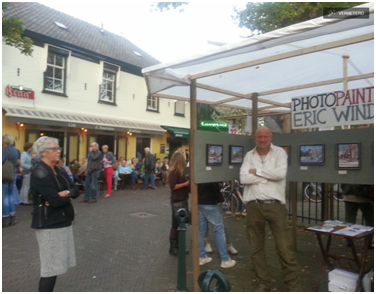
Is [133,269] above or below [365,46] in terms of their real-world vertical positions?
below

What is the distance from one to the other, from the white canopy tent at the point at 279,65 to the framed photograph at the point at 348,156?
112 cm

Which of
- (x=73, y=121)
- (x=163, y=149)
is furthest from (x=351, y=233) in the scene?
(x=163, y=149)

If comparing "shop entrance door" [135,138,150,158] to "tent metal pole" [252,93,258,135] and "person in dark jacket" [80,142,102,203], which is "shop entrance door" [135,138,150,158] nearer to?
"person in dark jacket" [80,142,102,203]

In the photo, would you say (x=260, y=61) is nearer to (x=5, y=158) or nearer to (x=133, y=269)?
(x=133, y=269)

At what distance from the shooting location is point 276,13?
966cm

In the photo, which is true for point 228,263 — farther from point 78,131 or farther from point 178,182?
point 78,131

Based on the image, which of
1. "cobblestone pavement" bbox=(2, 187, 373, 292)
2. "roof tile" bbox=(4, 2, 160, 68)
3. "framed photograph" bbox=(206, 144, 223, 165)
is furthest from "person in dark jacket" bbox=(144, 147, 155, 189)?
"framed photograph" bbox=(206, 144, 223, 165)

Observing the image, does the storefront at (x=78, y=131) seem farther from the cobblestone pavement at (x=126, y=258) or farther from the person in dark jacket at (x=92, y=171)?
the cobblestone pavement at (x=126, y=258)

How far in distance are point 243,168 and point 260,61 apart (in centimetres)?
123

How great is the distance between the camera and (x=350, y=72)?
4.94 metres

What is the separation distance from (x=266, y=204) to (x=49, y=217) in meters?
2.27

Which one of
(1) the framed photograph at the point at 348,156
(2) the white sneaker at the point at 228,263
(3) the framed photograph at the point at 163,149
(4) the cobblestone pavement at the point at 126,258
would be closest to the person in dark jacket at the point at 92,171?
(4) the cobblestone pavement at the point at 126,258

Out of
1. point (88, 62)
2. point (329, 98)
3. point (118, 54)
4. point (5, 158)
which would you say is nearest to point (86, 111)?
point (88, 62)

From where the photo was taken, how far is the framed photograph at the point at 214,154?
4.11m
